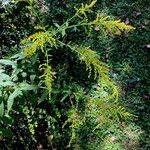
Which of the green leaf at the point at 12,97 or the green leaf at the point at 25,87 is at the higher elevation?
the green leaf at the point at 25,87

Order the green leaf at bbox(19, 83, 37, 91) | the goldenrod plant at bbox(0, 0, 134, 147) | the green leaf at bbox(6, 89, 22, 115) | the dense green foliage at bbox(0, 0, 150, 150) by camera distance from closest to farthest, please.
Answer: the goldenrod plant at bbox(0, 0, 134, 147) < the green leaf at bbox(6, 89, 22, 115) < the green leaf at bbox(19, 83, 37, 91) < the dense green foliage at bbox(0, 0, 150, 150)

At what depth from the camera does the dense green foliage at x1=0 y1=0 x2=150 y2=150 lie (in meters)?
3.10

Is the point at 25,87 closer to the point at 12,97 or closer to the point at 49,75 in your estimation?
the point at 12,97

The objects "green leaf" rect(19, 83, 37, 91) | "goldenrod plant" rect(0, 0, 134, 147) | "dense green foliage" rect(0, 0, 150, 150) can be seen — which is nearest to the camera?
"goldenrod plant" rect(0, 0, 134, 147)

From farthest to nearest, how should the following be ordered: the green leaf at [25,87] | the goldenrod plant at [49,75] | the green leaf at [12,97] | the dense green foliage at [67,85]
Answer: the dense green foliage at [67,85], the green leaf at [25,87], the green leaf at [12,97], the goldenrod plant at [49,75]

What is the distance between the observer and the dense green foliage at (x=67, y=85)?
3102 millimetres

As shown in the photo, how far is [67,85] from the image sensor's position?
3.37 m

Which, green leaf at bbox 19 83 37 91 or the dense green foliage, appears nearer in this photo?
green leaf at bbox 19 83 37 91

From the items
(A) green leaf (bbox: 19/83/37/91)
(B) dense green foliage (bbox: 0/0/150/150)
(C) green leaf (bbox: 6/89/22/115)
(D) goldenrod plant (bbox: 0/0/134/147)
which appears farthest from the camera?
(B) dense green foliage (bbox: 0/0/150/150)

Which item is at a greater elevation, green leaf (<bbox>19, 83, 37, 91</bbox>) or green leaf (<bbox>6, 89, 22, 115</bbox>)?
green leaf (<bbox>19, 83, 37, 91</bbox>)

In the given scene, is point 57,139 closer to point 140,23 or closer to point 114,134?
point 114,134

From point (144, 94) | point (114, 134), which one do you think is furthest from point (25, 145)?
point (144, 94)

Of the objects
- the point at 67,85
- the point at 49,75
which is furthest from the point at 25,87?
the point at 67,85

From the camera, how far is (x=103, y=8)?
19.5ft
